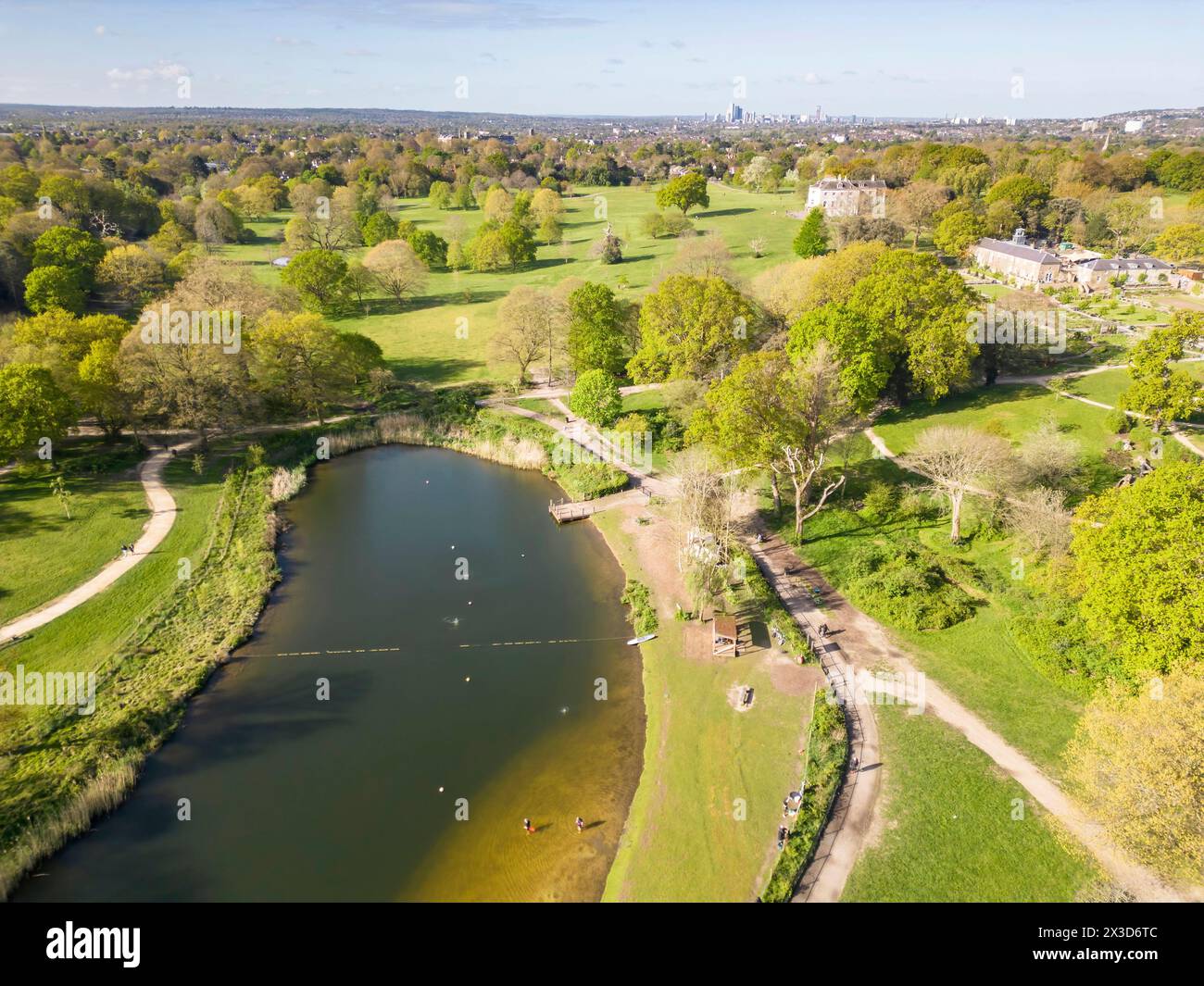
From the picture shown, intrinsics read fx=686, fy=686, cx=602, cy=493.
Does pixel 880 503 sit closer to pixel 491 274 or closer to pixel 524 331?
pixel 524 331

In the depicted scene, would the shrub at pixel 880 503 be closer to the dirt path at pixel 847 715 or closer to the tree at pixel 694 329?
the dirt path at pixel 847 715

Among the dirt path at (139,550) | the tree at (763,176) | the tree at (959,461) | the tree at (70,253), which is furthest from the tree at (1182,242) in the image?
the tree at (70,253)

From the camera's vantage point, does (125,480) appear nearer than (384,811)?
No

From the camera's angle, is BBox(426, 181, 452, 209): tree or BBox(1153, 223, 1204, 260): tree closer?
BBox(1153, 223, 1204, 260): tree

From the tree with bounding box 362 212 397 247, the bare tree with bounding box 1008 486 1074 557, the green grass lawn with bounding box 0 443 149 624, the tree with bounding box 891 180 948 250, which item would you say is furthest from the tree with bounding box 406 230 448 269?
the bare tree with bounding box 1008 486 1074 557

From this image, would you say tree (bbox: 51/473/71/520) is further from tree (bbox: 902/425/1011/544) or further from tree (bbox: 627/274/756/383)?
tree (bbox: 902/425/1011/544)

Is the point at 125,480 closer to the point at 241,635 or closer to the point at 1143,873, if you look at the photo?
the point at 241,635
